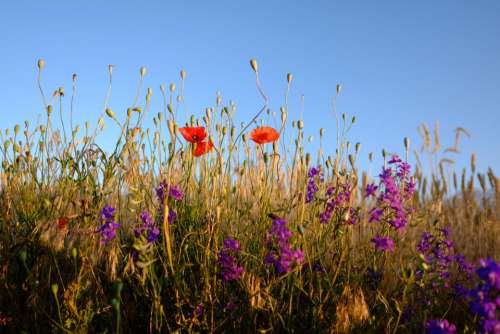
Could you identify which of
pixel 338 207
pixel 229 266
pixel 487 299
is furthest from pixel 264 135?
pixel 487 299

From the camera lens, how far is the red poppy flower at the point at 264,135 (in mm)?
2506

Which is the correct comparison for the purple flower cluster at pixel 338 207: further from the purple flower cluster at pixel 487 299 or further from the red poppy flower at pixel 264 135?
the purple flower cluster at pixel 487 299

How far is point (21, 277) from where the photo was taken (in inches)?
92.5

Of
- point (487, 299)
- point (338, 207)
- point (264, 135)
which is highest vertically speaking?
point (264, 135)

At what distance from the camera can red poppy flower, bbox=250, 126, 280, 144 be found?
251 centimetres

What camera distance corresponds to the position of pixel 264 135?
8.29 ft

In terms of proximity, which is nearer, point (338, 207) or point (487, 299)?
point (487, 299)

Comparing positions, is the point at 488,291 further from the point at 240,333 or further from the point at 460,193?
the point at 460,193

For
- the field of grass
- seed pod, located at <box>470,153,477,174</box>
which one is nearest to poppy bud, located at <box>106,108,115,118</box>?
the field of grass

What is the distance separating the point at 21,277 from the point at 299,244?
132 cm

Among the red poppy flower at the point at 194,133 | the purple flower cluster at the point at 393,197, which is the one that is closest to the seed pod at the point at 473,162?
the purple flower cluster at the point at 393,197

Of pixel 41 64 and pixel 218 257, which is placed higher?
pixel 41 64

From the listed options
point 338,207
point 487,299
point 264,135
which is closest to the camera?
point 487,299

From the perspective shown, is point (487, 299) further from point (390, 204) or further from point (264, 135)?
A: point (264, 135)
